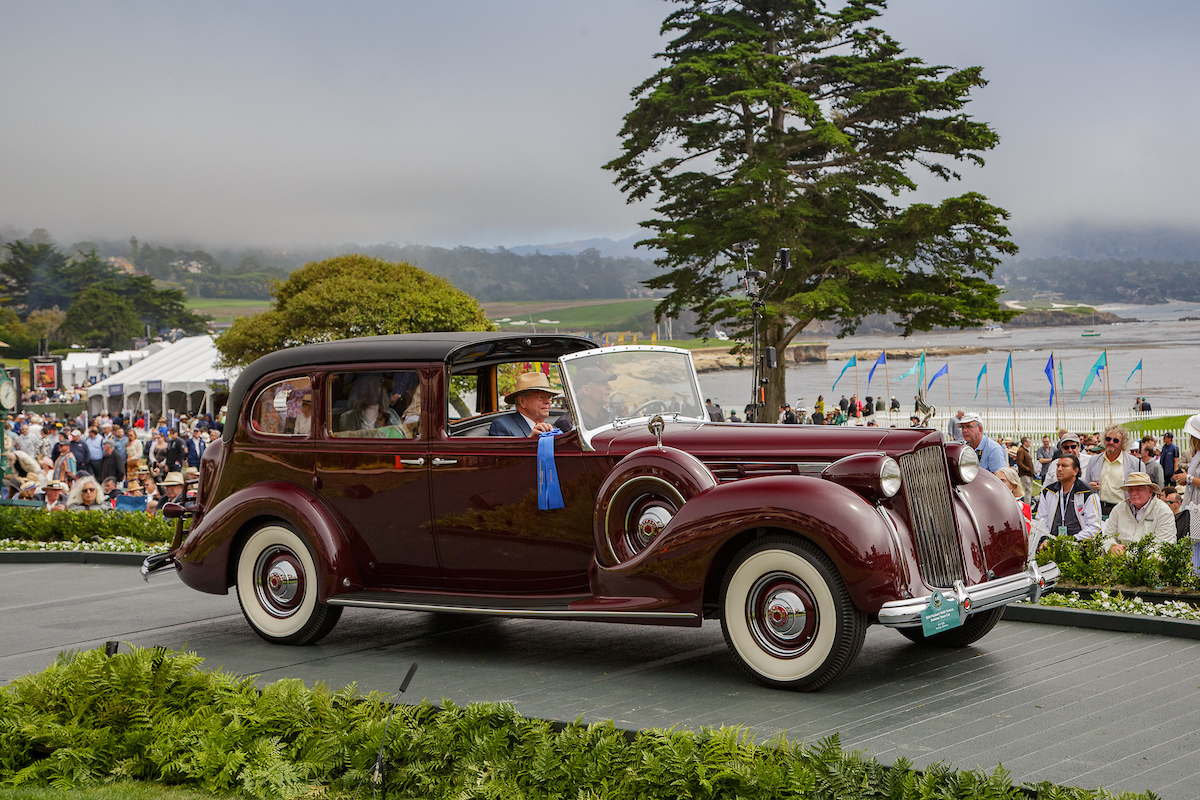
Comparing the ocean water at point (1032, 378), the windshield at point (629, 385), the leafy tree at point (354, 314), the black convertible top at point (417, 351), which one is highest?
the leafy tree at point (354, 314)

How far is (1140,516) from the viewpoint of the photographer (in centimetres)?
883

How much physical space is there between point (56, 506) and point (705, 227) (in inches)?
1099

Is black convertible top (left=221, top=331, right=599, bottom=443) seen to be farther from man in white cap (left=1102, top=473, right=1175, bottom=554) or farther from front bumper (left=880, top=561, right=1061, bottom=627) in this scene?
man in white cap (left=1102, top=473, right=1175, bottom=554)

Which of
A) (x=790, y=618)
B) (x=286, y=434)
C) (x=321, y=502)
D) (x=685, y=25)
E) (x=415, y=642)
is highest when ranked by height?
(x=685, y=25)

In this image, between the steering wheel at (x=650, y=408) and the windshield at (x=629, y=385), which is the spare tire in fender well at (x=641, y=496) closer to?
the windshield at (x=629, y=385)

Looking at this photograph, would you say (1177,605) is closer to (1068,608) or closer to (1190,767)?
(1068,608)

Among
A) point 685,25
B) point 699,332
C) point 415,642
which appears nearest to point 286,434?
point 415,642

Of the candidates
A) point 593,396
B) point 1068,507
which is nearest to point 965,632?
point 593,396

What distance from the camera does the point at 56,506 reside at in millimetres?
14547

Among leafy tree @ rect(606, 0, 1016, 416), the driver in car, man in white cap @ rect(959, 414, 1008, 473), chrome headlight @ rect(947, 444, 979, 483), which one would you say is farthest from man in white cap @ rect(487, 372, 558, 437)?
leafy tree @ rect(606, 0, 1016, 416)

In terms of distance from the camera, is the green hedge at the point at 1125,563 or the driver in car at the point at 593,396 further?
the green hedge at the point at 1125,563

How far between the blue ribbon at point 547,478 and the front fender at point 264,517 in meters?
1.55

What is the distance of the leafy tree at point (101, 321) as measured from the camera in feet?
390

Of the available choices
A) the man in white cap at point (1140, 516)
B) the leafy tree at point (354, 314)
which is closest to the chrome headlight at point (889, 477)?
the man in white cap at point (1140, 516)
